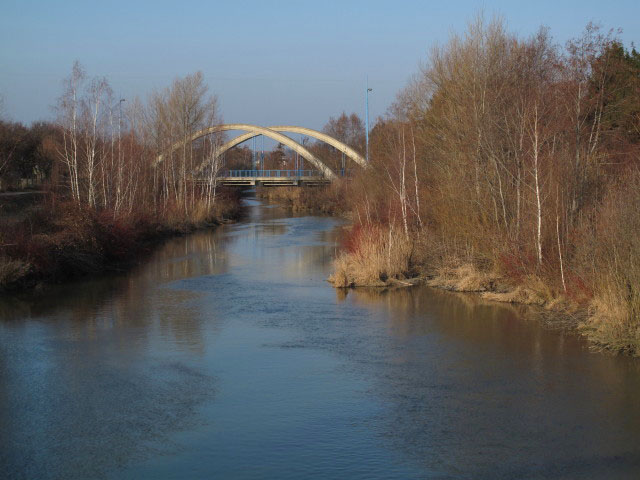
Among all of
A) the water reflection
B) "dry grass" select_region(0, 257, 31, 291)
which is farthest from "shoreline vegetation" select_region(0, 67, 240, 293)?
the water reflection

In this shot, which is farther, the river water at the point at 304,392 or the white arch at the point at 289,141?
the white arch at the point at 289,141

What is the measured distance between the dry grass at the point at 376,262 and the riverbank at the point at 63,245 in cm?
688

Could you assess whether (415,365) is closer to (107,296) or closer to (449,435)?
(449,435)

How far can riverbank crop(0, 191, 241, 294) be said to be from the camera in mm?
15562

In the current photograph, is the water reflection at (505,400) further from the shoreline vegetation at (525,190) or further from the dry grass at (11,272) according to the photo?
the dry grass at (11,272)

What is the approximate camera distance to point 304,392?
8.38 meters

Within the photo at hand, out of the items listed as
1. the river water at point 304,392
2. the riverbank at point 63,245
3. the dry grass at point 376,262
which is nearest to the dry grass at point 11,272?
the riverbank at point 63,245

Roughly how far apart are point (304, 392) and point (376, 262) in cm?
811

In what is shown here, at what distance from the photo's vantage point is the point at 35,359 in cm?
984

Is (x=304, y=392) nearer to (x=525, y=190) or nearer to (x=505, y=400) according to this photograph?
(x=505, y=400)

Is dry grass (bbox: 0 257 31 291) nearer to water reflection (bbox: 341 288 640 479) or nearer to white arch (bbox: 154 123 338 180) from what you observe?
water reflection (bbox: 341 288 640 479)

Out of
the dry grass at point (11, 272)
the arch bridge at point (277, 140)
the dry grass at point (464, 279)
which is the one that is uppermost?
the arch bridge at point (277, 140)

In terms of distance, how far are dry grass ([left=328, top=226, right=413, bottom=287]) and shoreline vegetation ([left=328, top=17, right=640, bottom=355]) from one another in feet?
0.10

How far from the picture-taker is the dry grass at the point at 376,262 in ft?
52.5
